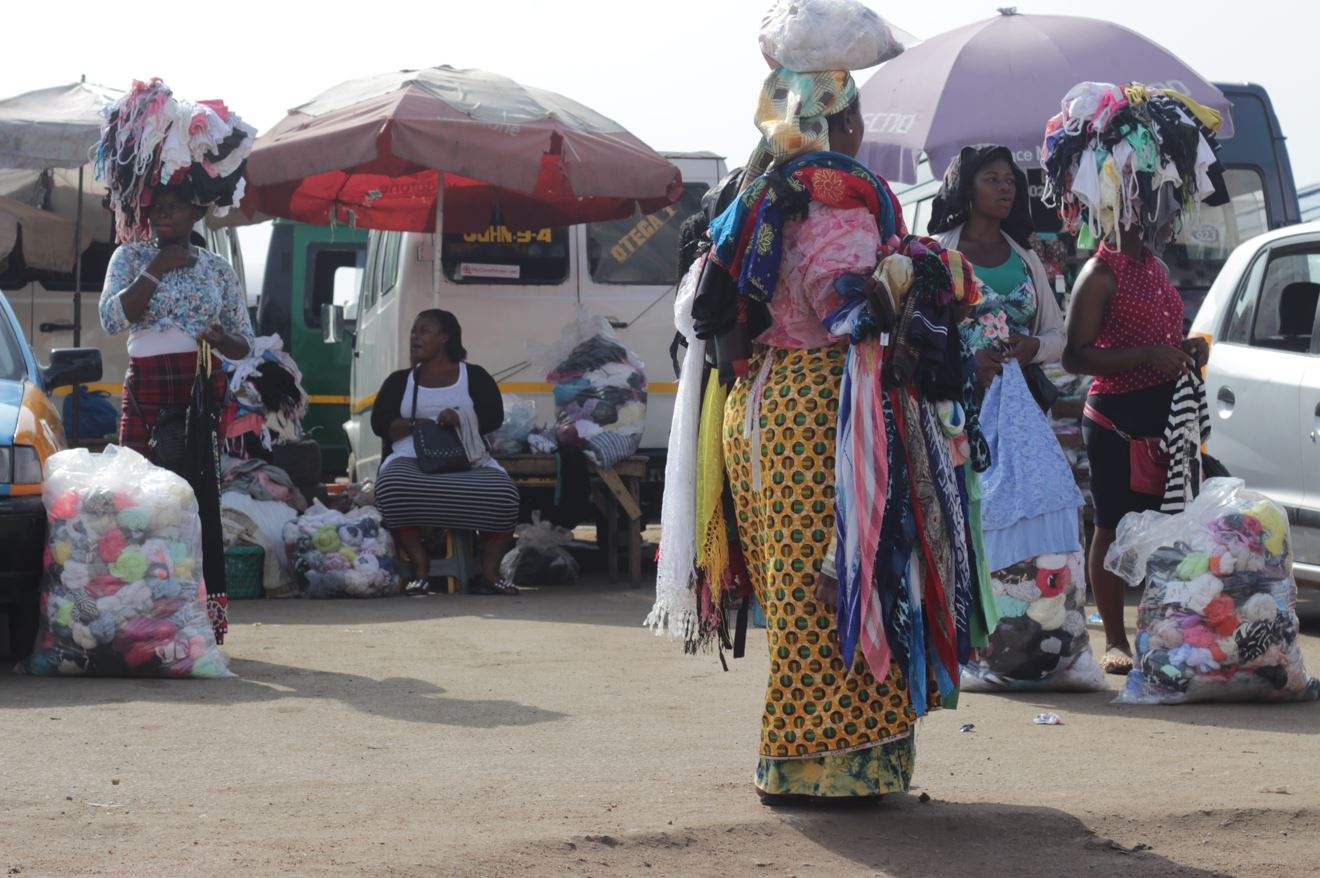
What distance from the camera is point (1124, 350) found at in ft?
22.2

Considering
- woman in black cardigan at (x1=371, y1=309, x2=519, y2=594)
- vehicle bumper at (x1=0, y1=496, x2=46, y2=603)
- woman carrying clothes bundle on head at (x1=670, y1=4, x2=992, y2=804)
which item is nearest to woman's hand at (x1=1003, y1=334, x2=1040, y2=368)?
woman carrying clothes bundle on head at (x1=670, y1=4, x2=992, y2=804)

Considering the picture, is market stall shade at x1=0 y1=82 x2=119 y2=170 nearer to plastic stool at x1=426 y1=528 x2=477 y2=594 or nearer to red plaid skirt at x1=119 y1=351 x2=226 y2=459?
plastic stool at x1=426 y1=528 x2=477 y2=594

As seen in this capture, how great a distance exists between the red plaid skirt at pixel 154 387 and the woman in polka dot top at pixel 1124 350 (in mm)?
3444

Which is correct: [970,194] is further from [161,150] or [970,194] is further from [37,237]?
[37,237]

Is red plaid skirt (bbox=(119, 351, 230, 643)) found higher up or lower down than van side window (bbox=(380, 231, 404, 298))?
Result: lower down

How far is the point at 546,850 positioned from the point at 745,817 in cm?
59

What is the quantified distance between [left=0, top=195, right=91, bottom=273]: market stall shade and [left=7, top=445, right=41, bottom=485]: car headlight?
18.1 feet

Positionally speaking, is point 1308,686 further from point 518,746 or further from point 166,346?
point 166,346

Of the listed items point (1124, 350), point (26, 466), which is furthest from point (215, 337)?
point (1124, 350)

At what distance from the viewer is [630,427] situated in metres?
11.2

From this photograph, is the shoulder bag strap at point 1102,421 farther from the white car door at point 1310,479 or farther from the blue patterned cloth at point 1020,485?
the white car door at point 1310,479

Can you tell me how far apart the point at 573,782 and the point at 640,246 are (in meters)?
7.43

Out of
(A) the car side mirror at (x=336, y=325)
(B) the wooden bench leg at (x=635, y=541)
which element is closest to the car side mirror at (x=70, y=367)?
(B) the wooden bench leg at (x=635, y=541)

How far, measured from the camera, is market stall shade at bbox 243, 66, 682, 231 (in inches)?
411
